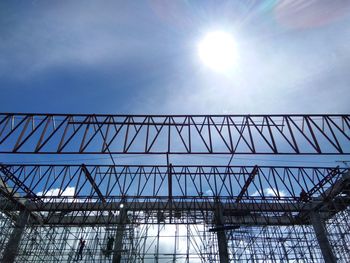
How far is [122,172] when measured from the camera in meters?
17.1

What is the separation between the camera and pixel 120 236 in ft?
59.7

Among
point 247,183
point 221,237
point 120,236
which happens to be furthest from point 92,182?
point 247,183

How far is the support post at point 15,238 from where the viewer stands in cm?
1653

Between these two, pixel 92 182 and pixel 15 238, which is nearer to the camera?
A: pixel 15 238

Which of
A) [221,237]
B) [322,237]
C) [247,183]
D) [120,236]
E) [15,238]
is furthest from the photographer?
[247,183]

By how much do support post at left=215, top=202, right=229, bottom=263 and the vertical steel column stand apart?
667 cm

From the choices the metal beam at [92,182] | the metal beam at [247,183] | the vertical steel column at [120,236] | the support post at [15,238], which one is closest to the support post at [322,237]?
the metal beam at [247,183]

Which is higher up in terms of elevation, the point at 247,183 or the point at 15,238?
the point at 247,183

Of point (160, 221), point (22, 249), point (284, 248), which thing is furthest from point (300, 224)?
point (22, 249)

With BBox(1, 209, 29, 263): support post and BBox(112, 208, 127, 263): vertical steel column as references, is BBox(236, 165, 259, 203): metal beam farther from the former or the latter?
BBox(1, 209, 29, 263): support post

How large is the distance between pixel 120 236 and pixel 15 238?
6.99 metres

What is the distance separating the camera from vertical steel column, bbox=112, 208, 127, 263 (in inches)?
666

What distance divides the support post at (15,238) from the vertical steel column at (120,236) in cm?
637

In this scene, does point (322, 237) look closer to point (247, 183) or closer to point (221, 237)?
point (247, 183)
